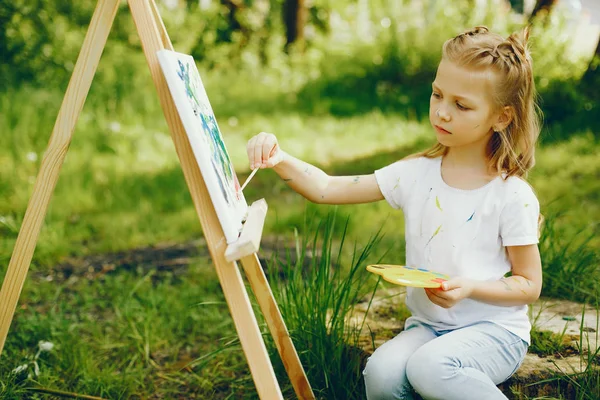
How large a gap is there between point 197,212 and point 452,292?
66 centimetres

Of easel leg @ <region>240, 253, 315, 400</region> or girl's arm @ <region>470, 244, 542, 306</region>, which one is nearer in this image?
girl's arm @ <region>470, 244, 542, 306</region>

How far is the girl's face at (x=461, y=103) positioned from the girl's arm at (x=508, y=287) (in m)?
0.35

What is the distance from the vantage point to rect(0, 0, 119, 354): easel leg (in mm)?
1757

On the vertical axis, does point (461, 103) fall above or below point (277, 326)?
above

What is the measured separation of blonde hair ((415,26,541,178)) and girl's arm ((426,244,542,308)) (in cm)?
23

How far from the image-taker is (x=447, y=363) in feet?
5.54

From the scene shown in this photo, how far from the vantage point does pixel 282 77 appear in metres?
6.79

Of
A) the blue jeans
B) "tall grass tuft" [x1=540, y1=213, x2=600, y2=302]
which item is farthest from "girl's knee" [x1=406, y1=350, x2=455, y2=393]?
"tall grass tuft" [x1=540, y1=213, x2=600, y2=302]

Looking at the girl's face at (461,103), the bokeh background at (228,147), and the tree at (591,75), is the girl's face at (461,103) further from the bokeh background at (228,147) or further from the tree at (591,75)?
the tree at (591,75)

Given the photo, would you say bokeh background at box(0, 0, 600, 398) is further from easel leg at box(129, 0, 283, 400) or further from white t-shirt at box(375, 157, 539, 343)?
easel leg at box(129, 0, 283, 400)

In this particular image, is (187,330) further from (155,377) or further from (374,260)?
(374,260)

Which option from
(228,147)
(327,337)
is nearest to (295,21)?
(228,147)

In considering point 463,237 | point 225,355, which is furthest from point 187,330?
point 463,237

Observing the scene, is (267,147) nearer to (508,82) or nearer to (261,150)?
(261,150)
